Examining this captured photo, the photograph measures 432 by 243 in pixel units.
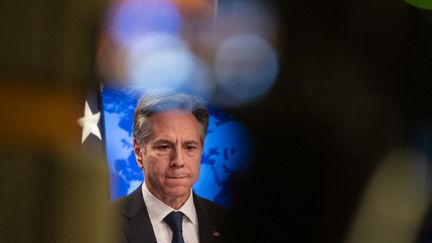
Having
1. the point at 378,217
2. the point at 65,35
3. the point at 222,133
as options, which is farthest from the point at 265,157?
the point at 65,35

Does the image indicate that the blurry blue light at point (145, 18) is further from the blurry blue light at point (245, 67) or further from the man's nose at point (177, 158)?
the man's nose at point (177, 158)

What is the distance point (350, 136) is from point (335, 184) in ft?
0.41

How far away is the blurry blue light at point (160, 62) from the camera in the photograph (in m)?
1.23

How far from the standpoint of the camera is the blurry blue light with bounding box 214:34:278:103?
1.28 metres

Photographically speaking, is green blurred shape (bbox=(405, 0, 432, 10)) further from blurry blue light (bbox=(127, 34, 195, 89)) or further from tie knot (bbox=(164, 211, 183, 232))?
tie knot (bbox=(164, 211, 183, 232))

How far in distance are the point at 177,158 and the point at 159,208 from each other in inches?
5.0

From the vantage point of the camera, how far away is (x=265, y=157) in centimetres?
130

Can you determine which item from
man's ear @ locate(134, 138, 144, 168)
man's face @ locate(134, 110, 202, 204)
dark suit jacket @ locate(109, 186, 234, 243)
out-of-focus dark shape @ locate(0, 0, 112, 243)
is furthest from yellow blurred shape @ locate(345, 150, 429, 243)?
out-of-focus dark shape @ locate(0, 0, 112, 243)

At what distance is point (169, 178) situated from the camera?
4.04 ft

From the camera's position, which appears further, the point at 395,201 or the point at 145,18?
the point at 395,201

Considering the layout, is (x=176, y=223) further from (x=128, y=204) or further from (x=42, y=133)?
(x=42, y=133)

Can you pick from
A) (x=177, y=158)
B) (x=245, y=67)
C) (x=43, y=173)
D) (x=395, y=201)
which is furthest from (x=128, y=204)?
(x=395, y=201)

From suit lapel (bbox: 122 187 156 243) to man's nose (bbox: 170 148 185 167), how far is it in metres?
0.10

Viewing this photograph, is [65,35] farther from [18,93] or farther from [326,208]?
[326,208]
